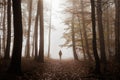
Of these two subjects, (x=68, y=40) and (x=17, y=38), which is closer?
(x=17, y=38)

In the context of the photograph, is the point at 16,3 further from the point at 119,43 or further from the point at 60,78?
the point at 119,43

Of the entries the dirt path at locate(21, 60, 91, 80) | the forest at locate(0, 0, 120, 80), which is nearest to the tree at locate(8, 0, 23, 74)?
the forest at locate(0, 0, 120, 80)

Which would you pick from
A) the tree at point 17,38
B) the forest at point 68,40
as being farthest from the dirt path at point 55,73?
the tree at point 17,38

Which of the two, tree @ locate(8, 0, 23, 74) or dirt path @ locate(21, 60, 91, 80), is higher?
tree @ locate(8, 0, 23, 74)

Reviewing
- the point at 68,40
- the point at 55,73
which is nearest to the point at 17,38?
the point at 55,73

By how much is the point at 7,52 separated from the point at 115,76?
10.5 meters

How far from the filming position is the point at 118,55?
52.9 ft

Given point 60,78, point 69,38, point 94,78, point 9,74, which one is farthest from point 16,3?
point 69,38

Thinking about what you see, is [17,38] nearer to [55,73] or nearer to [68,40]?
[55,73]

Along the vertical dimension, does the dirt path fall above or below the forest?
below

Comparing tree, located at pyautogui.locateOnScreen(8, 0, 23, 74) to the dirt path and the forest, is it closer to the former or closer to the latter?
the forest

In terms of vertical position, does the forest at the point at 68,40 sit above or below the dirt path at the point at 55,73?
above

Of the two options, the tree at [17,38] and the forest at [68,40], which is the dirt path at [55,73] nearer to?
the forest at [68,40]

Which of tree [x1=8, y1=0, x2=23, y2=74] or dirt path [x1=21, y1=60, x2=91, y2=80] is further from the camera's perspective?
dirt path [x1=21, y1=60, x2=91, y2=80]
